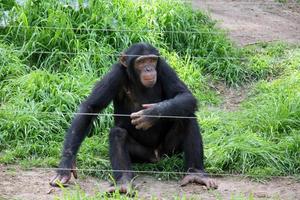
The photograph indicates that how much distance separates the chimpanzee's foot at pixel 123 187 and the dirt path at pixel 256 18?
4110 millimetres

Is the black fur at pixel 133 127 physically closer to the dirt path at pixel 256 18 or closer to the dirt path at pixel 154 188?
the dirt path at pixel 154 188

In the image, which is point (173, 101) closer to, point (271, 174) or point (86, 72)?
point (271, 174)

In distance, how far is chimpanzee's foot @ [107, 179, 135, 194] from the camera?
20.9 feet

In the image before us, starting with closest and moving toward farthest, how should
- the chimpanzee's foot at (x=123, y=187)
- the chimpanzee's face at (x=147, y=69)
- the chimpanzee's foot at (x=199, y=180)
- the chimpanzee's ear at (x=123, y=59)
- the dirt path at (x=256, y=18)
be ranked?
the chimpanzee's foot at (x=123, y=187), the chimpanzee's foot at (x=199, y=180), the chimpanzee's face at (x=147, y=69), the chimpanzee's ear at (x=123, y=59), the dirt path at (x=256, y=18)

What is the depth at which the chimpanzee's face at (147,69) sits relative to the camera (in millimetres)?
6801

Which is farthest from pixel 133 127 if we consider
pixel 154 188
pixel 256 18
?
pixel 256 18

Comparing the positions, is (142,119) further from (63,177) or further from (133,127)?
(63,177)

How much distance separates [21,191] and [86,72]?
2.19 metres

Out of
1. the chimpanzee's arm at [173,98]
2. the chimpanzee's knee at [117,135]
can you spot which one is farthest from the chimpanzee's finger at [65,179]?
the chimpanzee's arm at [173,98]

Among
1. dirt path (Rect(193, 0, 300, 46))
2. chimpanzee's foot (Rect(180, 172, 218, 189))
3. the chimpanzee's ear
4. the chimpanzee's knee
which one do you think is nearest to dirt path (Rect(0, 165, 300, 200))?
chimpanzee's foot (Rect(180, 172, 218, 189))

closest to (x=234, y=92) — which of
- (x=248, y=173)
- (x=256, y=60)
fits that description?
(x=256, y=60)

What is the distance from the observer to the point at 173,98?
270 inches

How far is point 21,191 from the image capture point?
6.44 m

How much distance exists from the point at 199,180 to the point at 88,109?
44.8 inches
